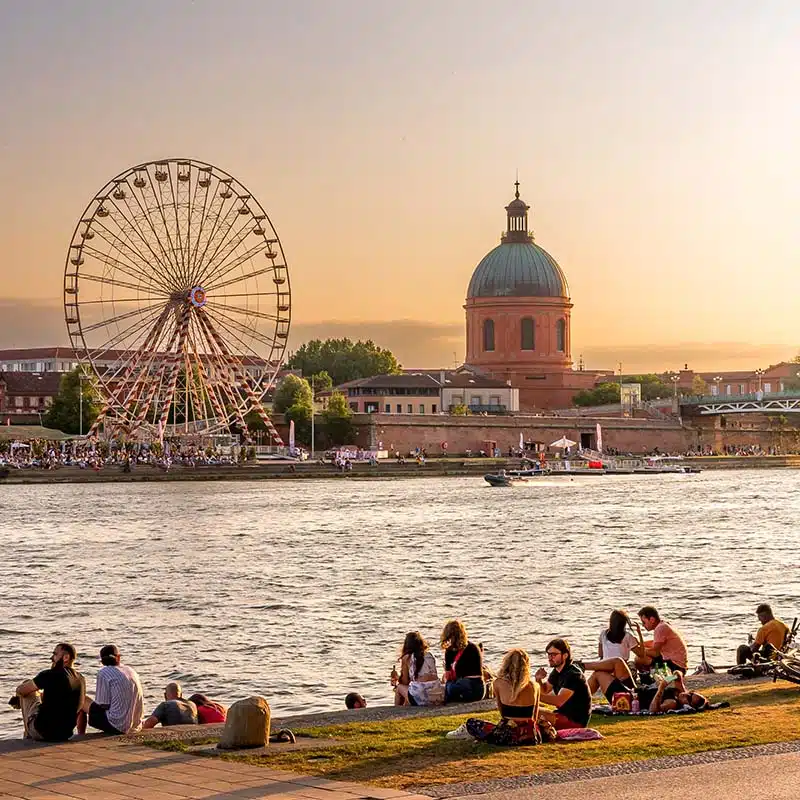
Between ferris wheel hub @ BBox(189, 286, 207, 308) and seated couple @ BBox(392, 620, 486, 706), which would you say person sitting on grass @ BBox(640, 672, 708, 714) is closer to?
seated couple @ BBox(392, 620, 486, 706)

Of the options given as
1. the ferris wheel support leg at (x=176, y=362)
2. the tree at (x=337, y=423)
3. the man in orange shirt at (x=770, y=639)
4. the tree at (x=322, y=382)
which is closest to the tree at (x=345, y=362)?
the tree at (x=322, y=382)

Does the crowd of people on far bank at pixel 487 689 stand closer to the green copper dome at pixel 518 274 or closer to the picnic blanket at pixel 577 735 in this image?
the picnic blanket at pixel 577 735

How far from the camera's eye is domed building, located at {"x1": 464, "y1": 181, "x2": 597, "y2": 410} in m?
147

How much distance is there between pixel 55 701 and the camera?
1398cm

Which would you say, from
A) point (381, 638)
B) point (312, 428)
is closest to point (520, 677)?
point (381, 638)

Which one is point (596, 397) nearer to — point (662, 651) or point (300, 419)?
point (300, 419)

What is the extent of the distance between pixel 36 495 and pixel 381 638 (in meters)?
52.6

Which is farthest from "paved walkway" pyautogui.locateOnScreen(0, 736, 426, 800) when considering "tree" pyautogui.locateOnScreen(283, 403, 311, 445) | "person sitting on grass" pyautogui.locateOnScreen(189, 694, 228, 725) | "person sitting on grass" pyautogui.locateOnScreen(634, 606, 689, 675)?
"tree" pyautogui.locateOnScreen(283, 403, 311, 445)

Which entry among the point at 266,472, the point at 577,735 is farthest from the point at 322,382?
the point at 577,735

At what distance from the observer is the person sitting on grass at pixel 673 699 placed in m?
14.7

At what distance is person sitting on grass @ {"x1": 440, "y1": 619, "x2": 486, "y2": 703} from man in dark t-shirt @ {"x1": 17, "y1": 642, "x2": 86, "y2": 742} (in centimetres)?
371

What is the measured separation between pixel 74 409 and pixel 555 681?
10050 cm

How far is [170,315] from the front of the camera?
258 ft

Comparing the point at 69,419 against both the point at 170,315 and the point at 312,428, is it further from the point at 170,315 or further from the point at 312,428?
the point at 170,315
